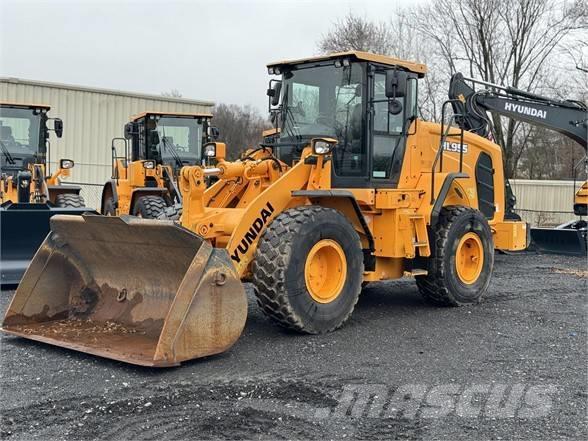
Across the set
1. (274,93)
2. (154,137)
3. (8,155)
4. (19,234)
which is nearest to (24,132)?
(8,155)

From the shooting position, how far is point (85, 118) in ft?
77.2

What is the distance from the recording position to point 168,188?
513 inches

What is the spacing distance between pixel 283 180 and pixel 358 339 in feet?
5.10

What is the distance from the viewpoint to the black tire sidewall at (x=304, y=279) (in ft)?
18.8

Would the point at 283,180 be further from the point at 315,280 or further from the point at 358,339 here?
the point at 358,339

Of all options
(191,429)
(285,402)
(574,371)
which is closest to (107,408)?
(191,429)

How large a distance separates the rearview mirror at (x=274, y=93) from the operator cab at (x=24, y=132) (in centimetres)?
651

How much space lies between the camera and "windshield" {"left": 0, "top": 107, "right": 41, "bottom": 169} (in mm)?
12180

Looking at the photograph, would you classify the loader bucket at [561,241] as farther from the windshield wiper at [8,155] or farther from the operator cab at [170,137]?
the windshield wiper at [8,155]

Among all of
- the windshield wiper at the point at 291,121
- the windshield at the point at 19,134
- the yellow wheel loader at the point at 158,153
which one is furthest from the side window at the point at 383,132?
the windshield at the point at 19,134

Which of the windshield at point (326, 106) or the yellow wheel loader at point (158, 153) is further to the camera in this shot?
the yellow wheel loader at point (158, 153)

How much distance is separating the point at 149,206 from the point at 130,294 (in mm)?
6155

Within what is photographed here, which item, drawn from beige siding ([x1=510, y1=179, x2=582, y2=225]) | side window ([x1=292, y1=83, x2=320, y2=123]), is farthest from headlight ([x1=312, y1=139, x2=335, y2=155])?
beige siding ([x1=510, y1=179, x2=582, y2=225])

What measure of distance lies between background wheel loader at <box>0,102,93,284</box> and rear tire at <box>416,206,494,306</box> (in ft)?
14.7
